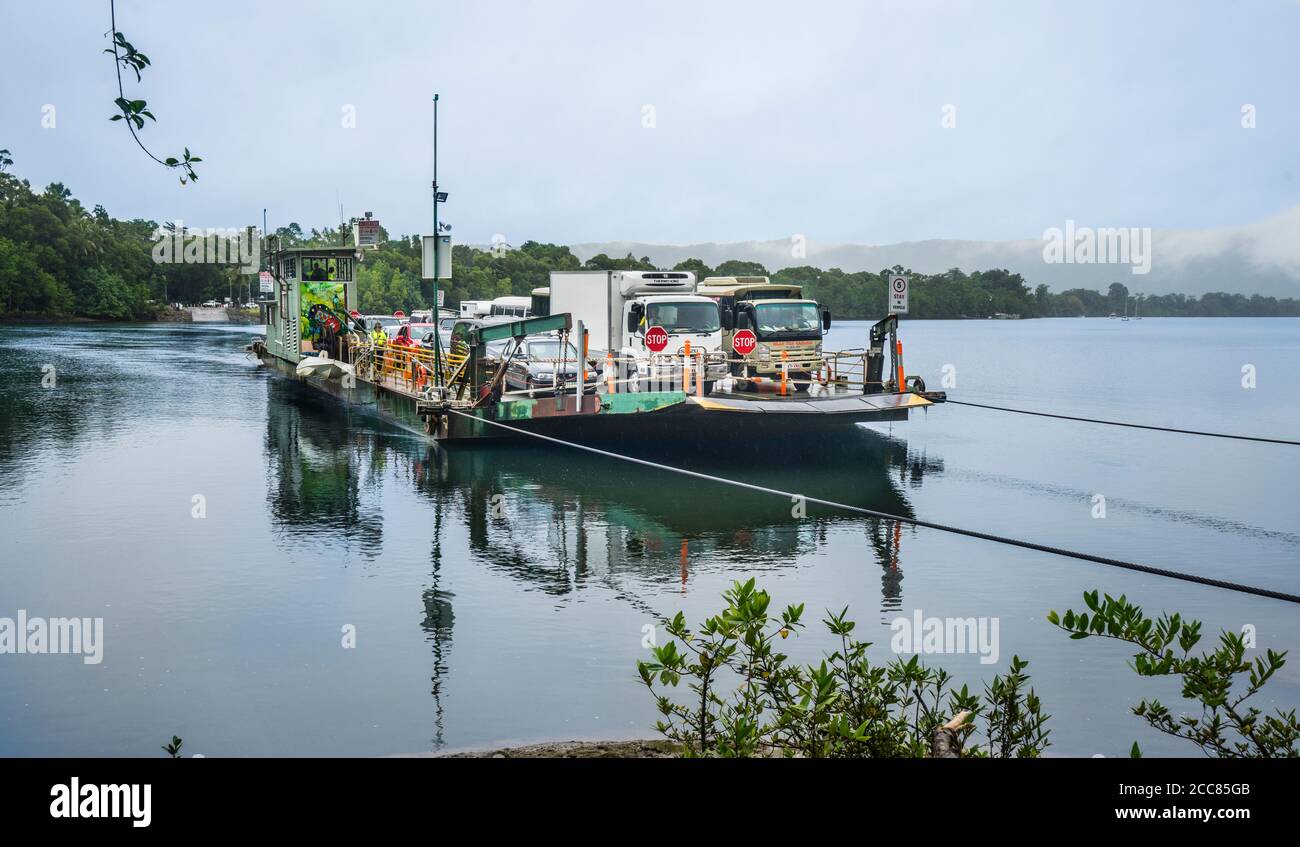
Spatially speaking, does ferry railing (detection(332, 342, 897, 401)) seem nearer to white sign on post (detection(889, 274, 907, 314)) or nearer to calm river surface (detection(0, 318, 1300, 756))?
→ calm river surface (detection(0, 318, 1300, 756))

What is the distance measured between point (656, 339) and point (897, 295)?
6004mm

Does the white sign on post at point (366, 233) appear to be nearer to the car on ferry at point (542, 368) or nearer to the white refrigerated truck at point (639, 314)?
the car on ferry at point (542, 368)

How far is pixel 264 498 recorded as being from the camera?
23.3 m

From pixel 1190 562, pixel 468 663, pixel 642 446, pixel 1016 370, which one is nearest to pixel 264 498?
pixel 642 446

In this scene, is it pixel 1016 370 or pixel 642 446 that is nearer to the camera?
pixel 642 446

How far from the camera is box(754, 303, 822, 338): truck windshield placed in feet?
100

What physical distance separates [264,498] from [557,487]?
644cm

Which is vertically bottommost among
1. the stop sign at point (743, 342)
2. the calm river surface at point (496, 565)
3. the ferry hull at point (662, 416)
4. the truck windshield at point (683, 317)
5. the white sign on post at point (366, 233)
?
the calm river surface at point (496, 565)

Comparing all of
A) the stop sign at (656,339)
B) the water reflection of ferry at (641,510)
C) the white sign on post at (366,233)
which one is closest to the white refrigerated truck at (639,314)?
the stop sign at (656,339)

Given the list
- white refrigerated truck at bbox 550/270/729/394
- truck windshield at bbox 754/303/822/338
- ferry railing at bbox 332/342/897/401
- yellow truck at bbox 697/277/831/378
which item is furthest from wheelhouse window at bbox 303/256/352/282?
truck windshield at bbox 754/303/822/338

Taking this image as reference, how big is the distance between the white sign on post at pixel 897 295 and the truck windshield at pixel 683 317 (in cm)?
594

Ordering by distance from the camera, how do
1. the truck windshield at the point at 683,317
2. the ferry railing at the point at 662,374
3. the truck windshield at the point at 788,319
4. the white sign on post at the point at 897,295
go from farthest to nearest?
the truck windshield at the point at 788,319, the truck windshield at the point at 683,317, the ferry railing at the point at 662,374, the white sign on post at the point at 897,295

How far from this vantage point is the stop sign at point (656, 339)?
2622cm

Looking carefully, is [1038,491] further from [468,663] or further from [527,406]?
[468,663]
